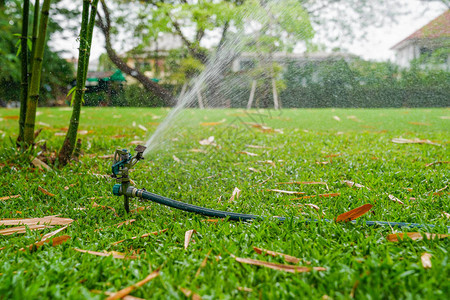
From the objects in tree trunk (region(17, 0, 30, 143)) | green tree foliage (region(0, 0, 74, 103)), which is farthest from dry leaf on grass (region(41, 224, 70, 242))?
green tree foliage (region(0, 0, 74, 103))

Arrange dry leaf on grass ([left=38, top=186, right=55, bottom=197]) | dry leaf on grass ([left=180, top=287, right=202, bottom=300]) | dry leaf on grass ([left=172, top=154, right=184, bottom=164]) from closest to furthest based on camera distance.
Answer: dry leaf on grass ([left=180, top=287, right=202, bottom=300]) < dry leaf on grass ([left=38, top=186, right=55, bottom=197]) < dry leaf on grass ([left=172, top=154, right=184, bottom=164])

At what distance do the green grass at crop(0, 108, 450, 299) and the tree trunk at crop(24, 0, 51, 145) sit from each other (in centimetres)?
20

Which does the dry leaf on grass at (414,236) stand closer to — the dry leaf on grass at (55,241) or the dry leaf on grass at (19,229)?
the dry leaf on grass at (55,241)

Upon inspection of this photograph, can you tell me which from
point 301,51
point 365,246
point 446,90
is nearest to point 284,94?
point 301,51

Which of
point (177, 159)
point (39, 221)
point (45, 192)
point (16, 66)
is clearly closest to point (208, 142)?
point (177, 159)

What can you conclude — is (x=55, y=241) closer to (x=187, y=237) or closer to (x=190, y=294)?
(x=187, y=237)

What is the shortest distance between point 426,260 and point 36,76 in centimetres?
232

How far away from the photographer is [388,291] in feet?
2.73

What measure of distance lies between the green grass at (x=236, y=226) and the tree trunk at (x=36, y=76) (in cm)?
20

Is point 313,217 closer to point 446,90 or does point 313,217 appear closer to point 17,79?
point 446,90

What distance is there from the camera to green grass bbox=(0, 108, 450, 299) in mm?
888

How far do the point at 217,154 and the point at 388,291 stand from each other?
76.2 inches

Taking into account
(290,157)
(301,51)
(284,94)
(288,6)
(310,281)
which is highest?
(288,6)

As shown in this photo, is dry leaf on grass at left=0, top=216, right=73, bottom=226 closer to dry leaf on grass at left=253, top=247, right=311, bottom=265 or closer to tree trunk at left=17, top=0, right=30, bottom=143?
dry leaf on grass at left=253, top=247, right=311, bottom=265
